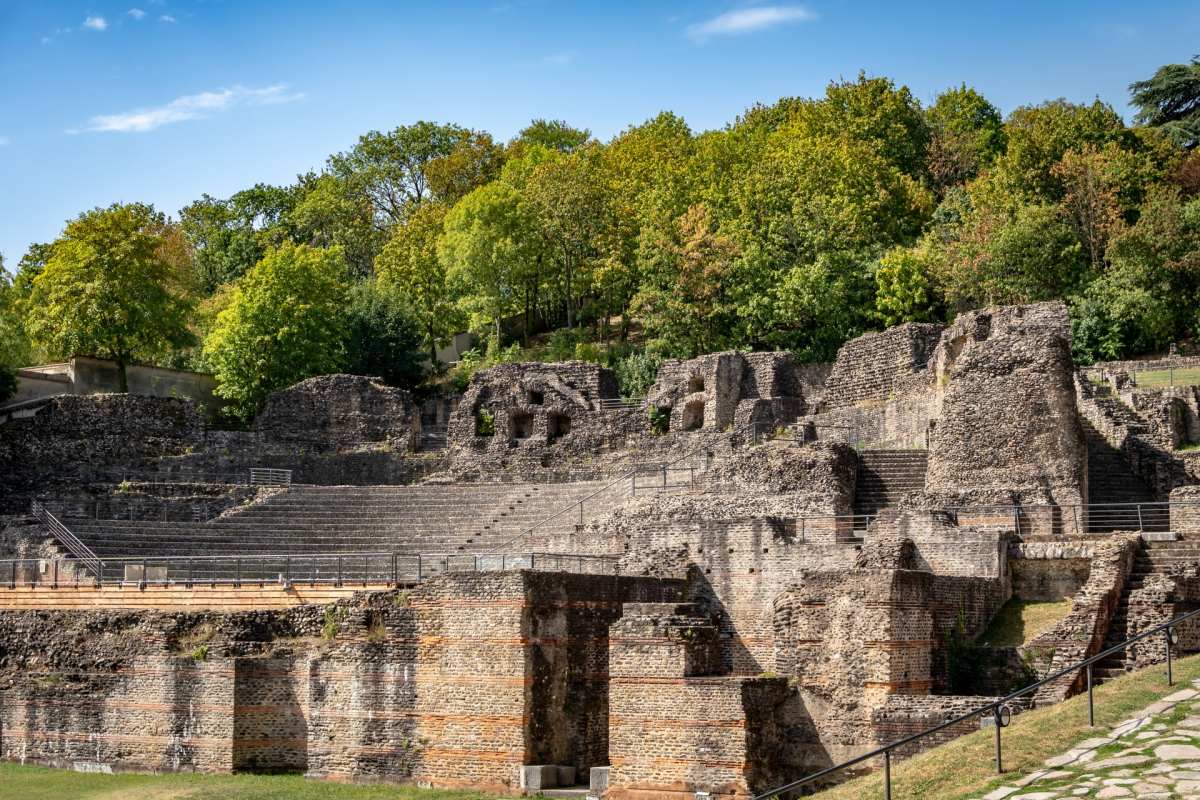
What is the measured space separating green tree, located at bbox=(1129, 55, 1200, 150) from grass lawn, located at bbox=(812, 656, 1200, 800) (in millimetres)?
46900

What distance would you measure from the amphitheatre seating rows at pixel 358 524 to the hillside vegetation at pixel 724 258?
418 inches

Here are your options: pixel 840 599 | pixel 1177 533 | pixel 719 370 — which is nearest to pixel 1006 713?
pixel 840 599

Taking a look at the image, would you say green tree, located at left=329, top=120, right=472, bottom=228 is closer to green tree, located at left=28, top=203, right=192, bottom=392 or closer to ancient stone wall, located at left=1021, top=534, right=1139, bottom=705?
green tree, located at left=28, top=203, right=192, bottom=392

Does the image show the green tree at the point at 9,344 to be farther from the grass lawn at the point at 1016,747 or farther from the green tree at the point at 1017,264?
the grass lawn at the point at 1016,747

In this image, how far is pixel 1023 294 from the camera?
169 feet

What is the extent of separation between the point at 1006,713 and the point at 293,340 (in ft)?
125

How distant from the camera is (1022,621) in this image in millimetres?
28328

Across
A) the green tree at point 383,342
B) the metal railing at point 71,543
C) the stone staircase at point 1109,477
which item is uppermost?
the green tree at point 383,342

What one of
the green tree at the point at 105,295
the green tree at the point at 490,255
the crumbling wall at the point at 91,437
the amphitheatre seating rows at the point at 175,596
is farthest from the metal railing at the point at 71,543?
the green tree at the point at 490,255

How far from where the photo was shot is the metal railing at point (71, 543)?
36344 millimetres

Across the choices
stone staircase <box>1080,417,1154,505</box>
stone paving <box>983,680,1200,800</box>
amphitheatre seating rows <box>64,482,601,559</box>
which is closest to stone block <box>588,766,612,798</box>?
stone paving <box>983,680,1200,800</box>

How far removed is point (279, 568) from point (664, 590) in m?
8.33

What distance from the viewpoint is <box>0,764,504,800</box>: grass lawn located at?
26.7m

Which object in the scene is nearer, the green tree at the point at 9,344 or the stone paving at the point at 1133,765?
the stone paving at the point at 1133,765
